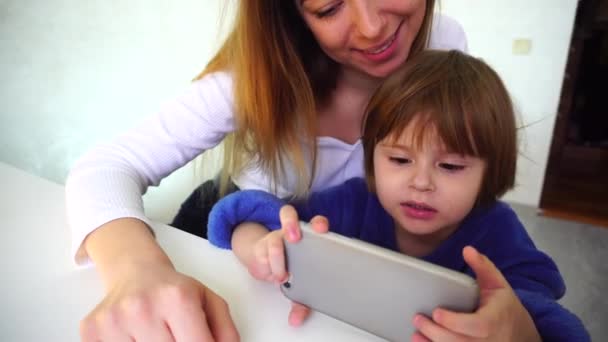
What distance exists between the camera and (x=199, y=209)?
3.06 ft

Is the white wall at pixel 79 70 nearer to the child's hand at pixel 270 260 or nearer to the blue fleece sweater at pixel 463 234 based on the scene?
the blue fleece sweater at pixel 463 234

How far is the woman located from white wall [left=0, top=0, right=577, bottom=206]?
57 centimetres

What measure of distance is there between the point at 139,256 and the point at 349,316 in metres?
0.23

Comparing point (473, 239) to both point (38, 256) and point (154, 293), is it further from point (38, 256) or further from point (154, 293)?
point (38, 256)

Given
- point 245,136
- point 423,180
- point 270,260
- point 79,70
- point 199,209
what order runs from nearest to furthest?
point 270,260, point 423,180, point 245,136, point 199,209, point 79,70

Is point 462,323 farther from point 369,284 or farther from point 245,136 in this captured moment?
point 245,136

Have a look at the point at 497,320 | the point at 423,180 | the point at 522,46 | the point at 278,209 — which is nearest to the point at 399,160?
the point at 423,180

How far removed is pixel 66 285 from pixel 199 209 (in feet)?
1.53

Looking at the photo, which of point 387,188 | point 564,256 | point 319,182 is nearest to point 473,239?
point 387,188

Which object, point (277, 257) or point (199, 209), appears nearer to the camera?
point (277, 257)

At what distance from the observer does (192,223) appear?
2.96ft

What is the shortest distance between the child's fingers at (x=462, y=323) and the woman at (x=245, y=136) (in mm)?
147

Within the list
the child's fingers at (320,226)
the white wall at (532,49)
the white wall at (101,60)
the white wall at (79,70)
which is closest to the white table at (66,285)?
the child's fingers at (320,226)

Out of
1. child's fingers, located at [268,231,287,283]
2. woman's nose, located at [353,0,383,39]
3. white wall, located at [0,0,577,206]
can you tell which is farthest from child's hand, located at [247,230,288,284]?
white wall, located at [0,0,577,206]
